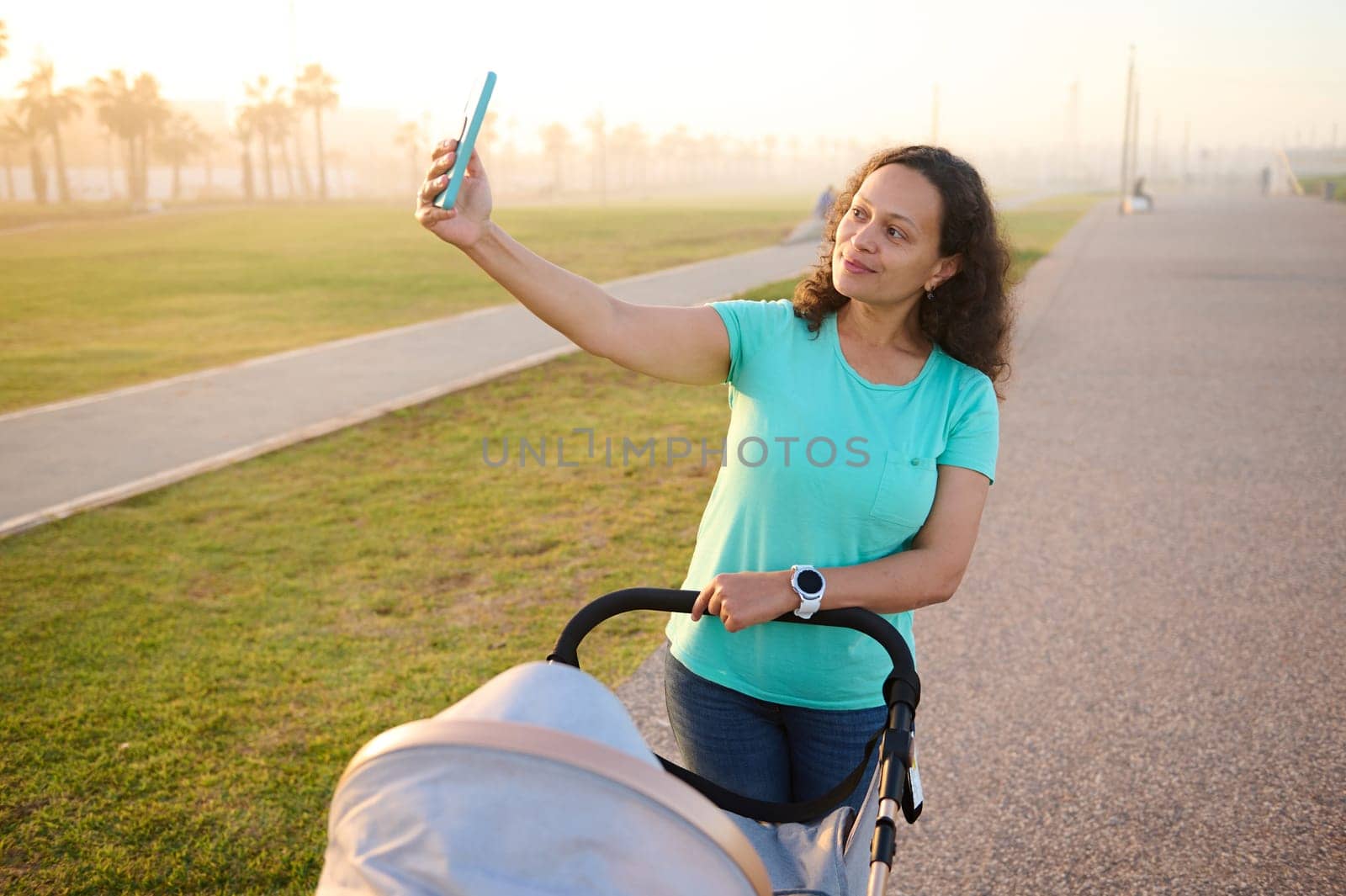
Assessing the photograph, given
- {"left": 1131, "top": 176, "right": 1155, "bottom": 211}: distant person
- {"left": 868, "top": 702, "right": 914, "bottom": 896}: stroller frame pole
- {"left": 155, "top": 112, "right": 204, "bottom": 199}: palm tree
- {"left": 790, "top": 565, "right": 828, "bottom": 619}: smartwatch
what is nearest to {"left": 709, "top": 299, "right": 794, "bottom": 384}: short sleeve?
{"left": 790, "top": 565, "right": 828, "bottom": 619}: smartwatch

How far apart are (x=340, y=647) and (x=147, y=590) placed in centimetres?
127

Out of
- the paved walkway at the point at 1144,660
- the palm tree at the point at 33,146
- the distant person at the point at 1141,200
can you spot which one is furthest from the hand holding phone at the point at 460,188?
the distant person at the point at 1141,200

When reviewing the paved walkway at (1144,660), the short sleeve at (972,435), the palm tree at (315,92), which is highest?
the palm tree at (315,92)

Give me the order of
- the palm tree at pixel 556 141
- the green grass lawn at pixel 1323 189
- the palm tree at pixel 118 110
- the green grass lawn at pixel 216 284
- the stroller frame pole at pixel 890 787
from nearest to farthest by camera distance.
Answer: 1. the stroller frame pole at pixel 890 787
2. the green grass lawn at pixel 216 284
3. the palm tree at pixel 118 110
4. the green grass lawn at pixel 1323 189
5. the palm tree at pixel 556 141

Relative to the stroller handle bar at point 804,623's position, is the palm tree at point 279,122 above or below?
above

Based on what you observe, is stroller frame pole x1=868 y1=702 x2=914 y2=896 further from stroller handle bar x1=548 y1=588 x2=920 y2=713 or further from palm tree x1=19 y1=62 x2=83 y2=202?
palm tree x1=19 y1=62 x2=83 y2=202

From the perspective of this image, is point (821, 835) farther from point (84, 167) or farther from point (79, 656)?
point (84, 167)

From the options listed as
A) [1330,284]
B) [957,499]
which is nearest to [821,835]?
[957,499]

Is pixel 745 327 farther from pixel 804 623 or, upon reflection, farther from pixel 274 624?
pixel 274 624

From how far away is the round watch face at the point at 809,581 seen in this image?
1.80m

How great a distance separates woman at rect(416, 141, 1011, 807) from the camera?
1.92 metres

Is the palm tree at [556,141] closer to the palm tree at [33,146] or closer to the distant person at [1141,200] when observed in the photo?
the distant person at [1141,200]

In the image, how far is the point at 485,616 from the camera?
465 cm

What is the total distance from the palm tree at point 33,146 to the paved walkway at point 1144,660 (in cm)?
1644
